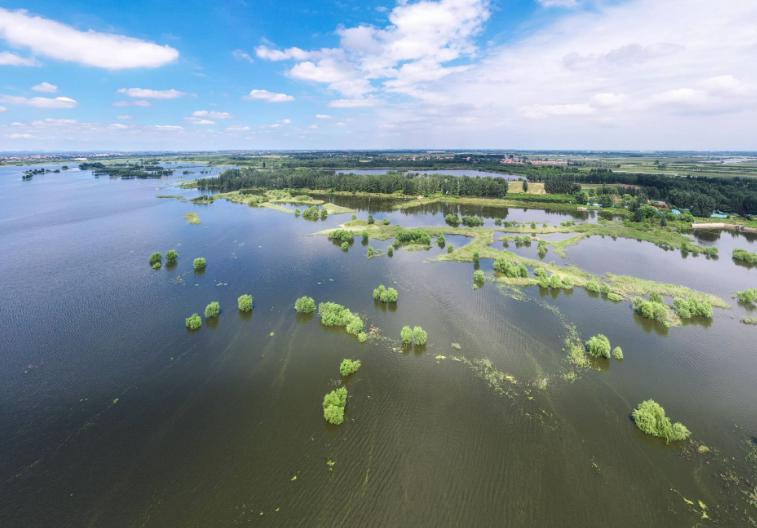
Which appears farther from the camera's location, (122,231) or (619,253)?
(122,231)

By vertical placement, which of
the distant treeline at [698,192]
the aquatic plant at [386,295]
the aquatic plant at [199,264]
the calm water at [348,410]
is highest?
the distant treeline at [698,192]

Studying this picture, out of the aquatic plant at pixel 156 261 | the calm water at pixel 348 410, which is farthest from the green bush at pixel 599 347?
the aquatic plant at pixel 156 261

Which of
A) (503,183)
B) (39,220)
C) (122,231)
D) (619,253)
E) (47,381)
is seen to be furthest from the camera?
(503,183)

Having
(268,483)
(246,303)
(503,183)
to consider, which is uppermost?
(503,183)

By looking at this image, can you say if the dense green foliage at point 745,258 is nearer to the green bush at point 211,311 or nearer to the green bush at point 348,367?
the green bush at point 348,367

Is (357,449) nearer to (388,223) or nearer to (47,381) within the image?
(47,381)

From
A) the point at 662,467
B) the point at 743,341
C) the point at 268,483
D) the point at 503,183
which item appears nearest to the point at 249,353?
the point at 268,483

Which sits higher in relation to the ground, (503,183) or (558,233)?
(503,183)
